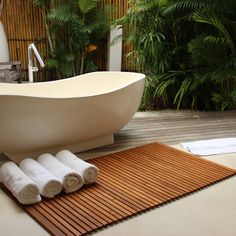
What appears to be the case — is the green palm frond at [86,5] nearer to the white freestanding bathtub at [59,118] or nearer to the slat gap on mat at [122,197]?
the white freestanding bathtub at [59,118]

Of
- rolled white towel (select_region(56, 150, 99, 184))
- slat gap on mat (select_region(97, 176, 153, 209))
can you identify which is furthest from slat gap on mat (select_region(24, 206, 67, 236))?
slat gap on mat (select_region(97, 176, 153, 209))

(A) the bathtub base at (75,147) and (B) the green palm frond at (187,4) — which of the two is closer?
(A) the bathtub base at (75,147)

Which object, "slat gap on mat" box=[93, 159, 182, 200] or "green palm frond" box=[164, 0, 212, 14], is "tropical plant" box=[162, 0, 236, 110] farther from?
"slat gap on mat" box=[93, 159, 182, 200]

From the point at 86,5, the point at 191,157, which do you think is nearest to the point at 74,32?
the point at 86,5

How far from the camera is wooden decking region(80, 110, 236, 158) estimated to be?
3.00 m

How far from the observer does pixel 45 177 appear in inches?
76.0

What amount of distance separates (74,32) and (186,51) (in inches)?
68.2

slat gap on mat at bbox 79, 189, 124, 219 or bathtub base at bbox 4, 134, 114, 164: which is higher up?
bathtub base at bbox 4, 134, 114, 164

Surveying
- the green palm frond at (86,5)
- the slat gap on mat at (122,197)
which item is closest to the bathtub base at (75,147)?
the slat gap on mat at (122,197)

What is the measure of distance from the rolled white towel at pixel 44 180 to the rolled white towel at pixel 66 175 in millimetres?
46

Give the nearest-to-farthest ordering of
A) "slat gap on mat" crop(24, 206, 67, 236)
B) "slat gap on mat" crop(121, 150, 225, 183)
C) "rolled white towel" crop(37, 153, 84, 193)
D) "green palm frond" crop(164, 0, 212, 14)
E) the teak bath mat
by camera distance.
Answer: "slat gap on mat" crop(24, 206, 67, 236) < the teak bath mat < "rolled white towel" crop(37, 153, 84, 193) < "slat gap on mat" crop(121, 150, 225, 183) < "green palm frond" crop(164, 0, 212, 14)

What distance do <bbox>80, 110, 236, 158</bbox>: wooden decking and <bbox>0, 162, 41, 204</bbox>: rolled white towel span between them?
0.76m

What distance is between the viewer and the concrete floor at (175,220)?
5.38ft

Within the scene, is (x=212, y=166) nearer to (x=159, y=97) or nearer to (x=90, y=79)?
(x=90, y=79)
